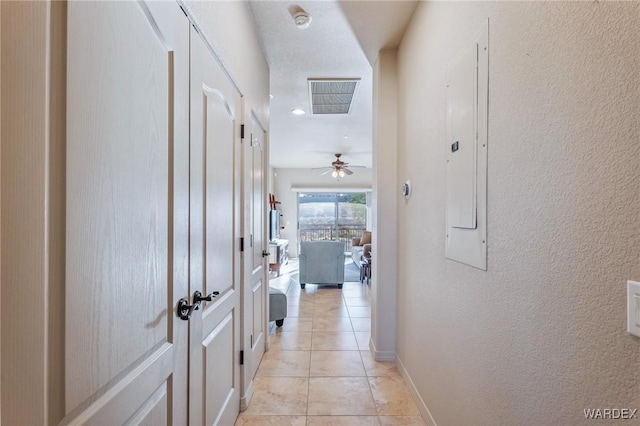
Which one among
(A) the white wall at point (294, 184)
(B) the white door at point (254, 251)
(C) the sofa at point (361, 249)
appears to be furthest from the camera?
(A) the white wall at point (294, 184)

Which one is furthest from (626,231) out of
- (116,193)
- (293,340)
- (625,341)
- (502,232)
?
(293,340)

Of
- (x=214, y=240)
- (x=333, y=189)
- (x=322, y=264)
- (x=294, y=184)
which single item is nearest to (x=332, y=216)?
(x=333, y=189)

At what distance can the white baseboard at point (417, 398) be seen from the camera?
72.2 inches

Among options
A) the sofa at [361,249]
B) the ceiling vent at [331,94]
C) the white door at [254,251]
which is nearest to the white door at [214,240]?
the white door at [254,251]

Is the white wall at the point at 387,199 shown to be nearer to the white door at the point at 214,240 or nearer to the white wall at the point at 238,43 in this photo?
the white wall at the point at 238,43

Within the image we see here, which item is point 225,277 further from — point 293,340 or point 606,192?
point 293,340

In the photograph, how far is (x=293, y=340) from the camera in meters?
3.22

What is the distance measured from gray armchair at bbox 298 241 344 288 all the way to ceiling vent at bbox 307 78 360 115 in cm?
235

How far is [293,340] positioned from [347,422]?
1.38 metres

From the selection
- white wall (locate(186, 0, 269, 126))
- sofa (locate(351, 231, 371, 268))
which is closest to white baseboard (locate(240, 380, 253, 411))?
white wall (locate(186, 0, 269, 126))

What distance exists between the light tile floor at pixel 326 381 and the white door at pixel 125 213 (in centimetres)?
110

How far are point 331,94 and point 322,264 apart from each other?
9.88 ft

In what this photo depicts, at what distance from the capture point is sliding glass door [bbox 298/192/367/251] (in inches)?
398

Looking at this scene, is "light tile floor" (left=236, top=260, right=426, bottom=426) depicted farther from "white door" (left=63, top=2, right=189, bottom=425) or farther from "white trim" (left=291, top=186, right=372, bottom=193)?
"white trim" (left=291, top=186, right=372, bottom=193)
